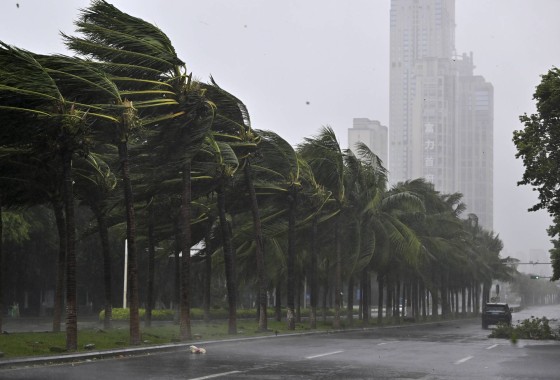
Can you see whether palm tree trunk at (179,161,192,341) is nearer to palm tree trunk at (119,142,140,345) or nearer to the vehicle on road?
palm tree trunk at (119,142,140,345)

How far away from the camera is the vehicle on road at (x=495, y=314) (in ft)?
176

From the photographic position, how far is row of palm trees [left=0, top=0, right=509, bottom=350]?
21.9m

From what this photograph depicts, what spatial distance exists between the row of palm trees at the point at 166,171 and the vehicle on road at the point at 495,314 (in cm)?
551

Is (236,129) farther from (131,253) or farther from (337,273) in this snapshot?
(337,273)

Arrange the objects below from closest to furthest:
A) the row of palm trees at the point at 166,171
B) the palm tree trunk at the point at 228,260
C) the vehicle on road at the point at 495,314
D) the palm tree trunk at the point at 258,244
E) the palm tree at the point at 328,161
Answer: the row of palm trees at the point at 166,171 < the palm tree trunk at the point at 228,260 < the palm tree trunk at the point at 258,244 < the palm tree at the point at 328,161 < the vehicle on road at the point at 495,314

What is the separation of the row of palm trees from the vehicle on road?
217 inches

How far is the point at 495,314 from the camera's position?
2119 inches

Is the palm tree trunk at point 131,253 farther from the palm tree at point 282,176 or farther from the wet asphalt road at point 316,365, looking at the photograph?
the palm tree at point 282,176

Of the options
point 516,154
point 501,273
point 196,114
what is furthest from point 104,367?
point 501,273

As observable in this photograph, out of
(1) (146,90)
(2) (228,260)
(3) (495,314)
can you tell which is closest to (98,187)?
(1) (146,90)

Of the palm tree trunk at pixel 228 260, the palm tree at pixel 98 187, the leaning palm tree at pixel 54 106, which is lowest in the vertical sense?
the palm tree trunk at pixel 228 260

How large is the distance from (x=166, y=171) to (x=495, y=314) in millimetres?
31283

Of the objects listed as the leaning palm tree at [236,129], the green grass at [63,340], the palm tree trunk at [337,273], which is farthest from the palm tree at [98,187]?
the palm tree trunk at [337,273]

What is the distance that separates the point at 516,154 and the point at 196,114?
14620 mm
